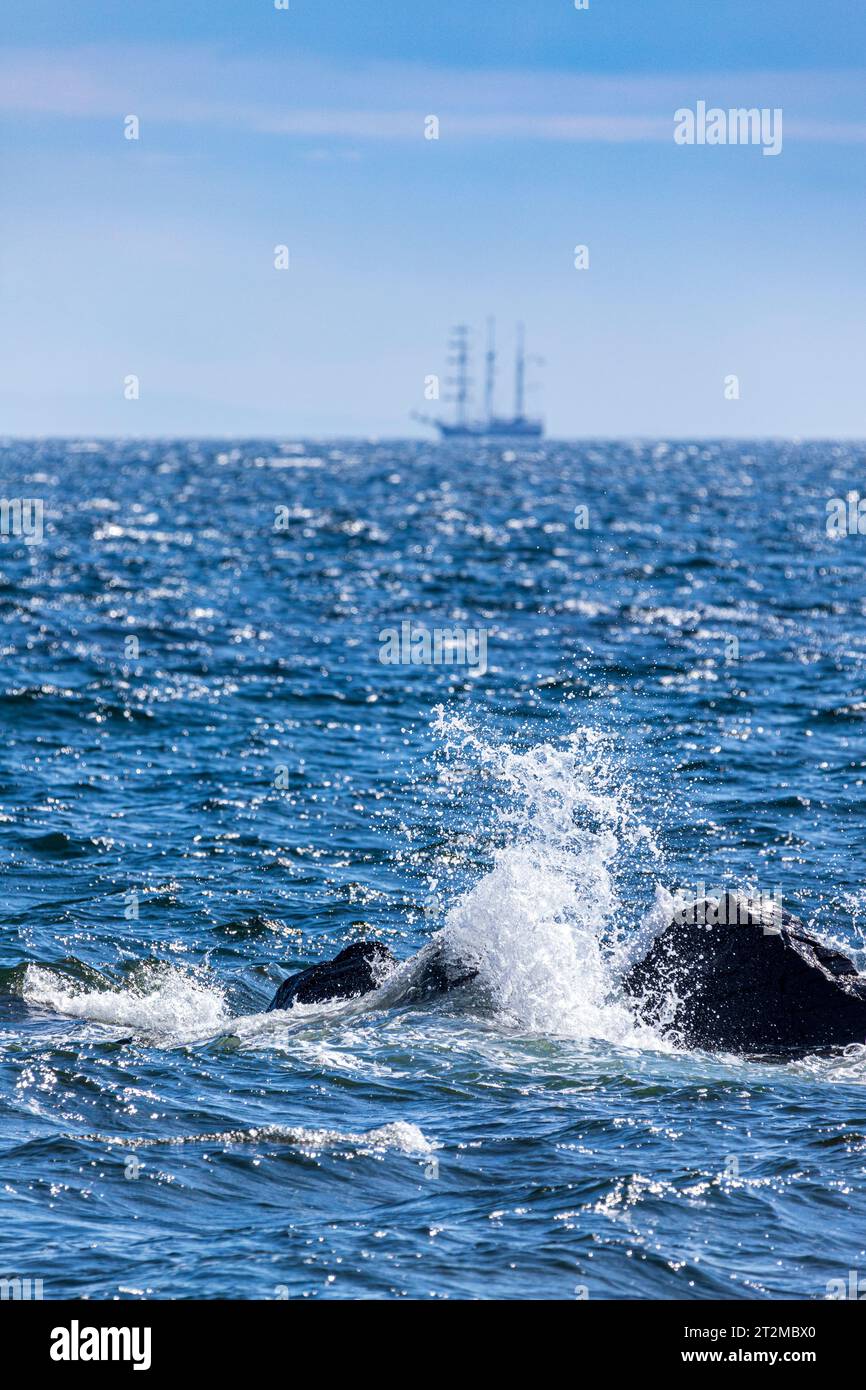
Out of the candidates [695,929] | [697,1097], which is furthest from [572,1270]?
[695,929]

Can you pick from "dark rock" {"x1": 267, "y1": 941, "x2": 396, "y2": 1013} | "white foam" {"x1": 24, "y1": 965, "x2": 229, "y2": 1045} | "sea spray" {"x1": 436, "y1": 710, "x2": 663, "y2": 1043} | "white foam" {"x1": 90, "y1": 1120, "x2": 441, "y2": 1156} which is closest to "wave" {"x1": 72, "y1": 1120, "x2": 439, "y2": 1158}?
"white foam" {"x1": 90, "y1": 1120, "x2": 441, "y2": 1156}

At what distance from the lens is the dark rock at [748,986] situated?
14172 mm

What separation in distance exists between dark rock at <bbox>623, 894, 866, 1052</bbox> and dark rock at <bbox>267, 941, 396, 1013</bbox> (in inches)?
101

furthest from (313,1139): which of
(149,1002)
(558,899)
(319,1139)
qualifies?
(558,899)

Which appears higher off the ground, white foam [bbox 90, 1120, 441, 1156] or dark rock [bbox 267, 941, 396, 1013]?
dark rock [bbox 267, 941, 396, 1013]

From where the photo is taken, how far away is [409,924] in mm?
18656

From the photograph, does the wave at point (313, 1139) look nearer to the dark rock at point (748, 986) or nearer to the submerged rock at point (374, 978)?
the submerged rock at point (374, 978)

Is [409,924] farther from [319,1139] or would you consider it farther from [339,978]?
[319,1139]

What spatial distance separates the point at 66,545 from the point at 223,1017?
1902 inches

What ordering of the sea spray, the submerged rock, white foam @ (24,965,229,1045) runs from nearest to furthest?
white foam @ (24,965,229,1045), the sea spray, the submerged rock

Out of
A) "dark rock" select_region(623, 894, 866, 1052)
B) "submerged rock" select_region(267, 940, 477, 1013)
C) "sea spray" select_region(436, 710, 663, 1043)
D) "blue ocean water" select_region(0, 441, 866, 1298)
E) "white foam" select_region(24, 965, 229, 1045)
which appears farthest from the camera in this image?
"submerged rock" select_region(267, 940, 477, 1013)

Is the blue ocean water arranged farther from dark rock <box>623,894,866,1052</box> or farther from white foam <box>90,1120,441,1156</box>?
dark rock <box>623,894,866,1052</box>

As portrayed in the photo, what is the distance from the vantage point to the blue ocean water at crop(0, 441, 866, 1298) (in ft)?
34.6

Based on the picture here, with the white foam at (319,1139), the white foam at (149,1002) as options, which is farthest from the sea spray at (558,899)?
the white foam at (319,1139)
